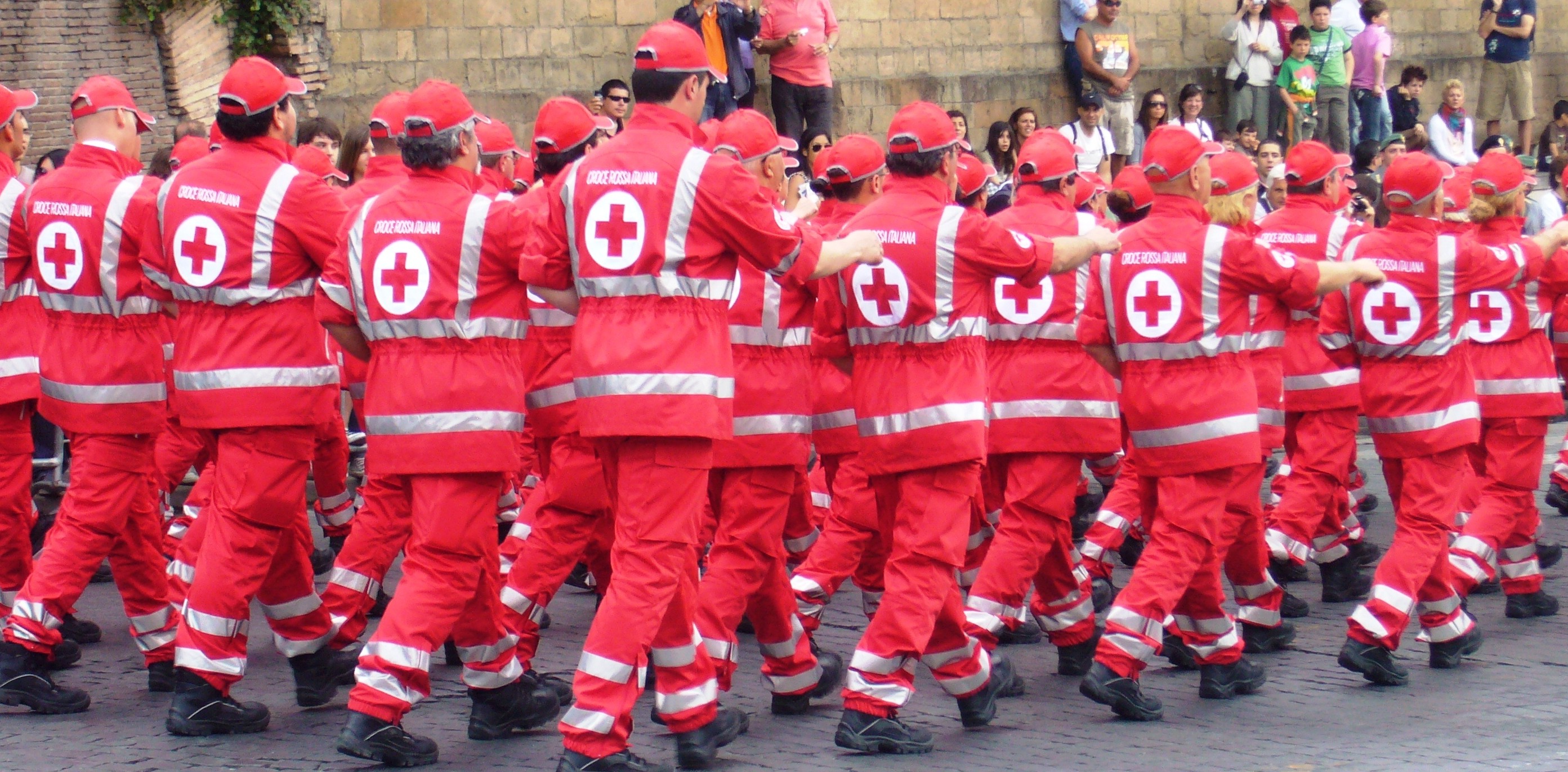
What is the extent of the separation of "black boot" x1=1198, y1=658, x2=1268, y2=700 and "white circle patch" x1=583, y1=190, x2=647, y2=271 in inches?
111

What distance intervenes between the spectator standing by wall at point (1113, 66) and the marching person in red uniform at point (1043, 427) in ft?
36.2

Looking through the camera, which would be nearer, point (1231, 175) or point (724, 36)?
point (1231, 175)

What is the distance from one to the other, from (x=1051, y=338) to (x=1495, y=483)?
2.18 m

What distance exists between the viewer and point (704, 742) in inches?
251

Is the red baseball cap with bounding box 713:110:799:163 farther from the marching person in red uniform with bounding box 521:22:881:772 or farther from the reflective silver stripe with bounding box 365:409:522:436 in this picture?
the reflective silver stripe with bounding box 365:409:522:436

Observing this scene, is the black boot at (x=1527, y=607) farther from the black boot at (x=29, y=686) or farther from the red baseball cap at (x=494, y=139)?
the black boot at (x=29, y=686)

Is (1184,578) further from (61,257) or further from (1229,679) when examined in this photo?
(61,257)

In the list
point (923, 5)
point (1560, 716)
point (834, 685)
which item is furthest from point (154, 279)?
point (923, 5)

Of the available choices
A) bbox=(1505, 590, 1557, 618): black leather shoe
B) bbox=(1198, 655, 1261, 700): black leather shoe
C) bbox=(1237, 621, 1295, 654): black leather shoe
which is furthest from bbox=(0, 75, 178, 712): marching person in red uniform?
bbox=(1505, 590, 1557, 618): black leather shoe

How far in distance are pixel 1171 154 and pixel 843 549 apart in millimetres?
2020

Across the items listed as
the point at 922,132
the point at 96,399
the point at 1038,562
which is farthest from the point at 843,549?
the point at 96,399

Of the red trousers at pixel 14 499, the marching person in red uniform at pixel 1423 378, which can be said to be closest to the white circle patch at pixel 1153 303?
the marching person in red uniform at pixel 1423 378

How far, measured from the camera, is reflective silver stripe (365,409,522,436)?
6426mm

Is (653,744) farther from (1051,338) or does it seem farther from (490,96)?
(490,96)
